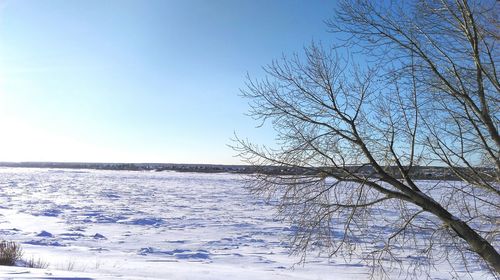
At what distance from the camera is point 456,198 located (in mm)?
6625

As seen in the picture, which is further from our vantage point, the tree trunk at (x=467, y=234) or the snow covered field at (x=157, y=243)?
the snow covered field at (x=157, y=243)

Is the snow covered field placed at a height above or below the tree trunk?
below

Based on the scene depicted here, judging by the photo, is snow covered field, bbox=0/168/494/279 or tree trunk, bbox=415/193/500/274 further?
snow covered field, bbox=0/168/494/279

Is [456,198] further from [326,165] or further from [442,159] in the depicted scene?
[326,165]

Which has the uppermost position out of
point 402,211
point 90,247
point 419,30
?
point 419,30

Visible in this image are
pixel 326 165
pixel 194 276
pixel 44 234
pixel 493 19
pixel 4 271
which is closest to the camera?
pixel 493 19

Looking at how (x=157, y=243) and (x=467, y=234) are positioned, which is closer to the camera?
(x=467, y=234)

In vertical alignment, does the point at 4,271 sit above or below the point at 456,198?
below

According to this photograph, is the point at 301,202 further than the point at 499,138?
Yes

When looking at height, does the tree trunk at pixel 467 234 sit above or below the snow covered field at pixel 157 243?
above

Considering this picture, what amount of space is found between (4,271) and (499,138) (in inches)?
265

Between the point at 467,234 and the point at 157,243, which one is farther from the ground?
the point at 467,234

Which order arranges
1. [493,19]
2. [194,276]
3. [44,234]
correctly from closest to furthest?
[493,19] < [194,276] < [44,234]

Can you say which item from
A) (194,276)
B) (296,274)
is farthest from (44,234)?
(296,274)
